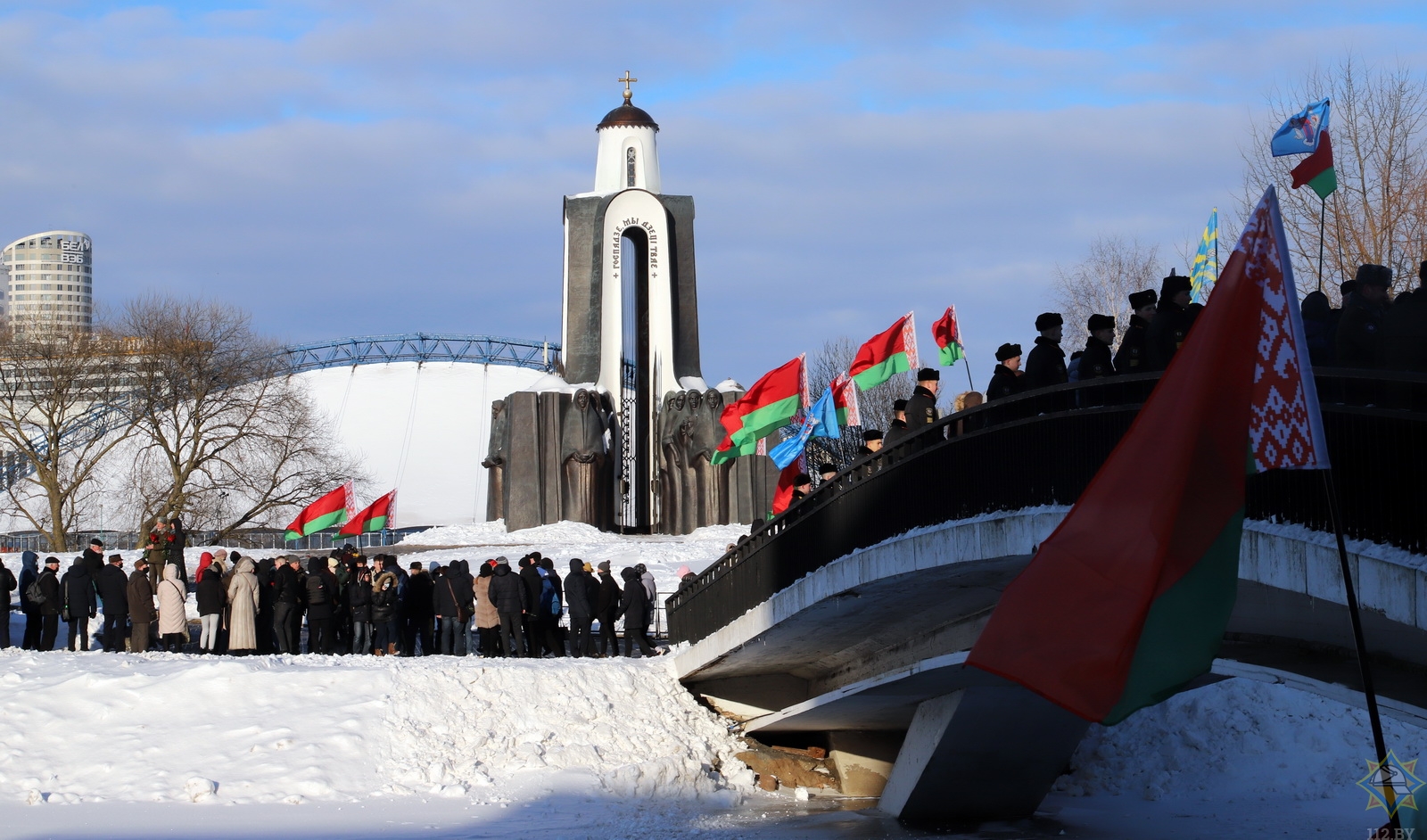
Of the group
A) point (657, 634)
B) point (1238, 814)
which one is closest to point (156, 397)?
point (657, 634)

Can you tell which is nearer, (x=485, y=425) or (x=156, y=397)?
(x=156, y=397)

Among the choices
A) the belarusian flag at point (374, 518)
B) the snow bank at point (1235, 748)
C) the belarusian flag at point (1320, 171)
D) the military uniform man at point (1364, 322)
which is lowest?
the snow bank at point (1235, 748)

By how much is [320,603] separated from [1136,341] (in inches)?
521

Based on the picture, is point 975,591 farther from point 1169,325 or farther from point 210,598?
point 210,598

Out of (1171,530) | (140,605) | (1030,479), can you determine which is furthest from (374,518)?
(1171,530)

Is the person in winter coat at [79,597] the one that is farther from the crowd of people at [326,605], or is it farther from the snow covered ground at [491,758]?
the snow covered ground at [491,758]

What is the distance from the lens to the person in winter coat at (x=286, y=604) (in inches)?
839

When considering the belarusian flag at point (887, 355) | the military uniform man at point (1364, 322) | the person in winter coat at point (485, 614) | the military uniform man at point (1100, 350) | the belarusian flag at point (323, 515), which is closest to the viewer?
the military uniform man at point (1364, 322)

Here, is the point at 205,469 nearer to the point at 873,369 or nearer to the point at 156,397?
the point at 156,397

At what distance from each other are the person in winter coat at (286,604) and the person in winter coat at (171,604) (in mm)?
1189

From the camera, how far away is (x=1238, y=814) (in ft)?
57.6

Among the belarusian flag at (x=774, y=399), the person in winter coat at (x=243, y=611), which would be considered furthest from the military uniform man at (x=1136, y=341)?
the person in winter coat at (x=243, y=611)

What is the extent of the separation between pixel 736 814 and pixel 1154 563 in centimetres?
1128

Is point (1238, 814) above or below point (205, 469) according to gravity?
below
